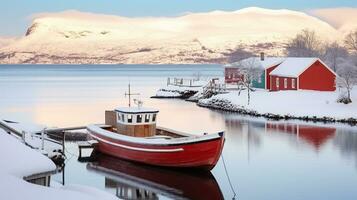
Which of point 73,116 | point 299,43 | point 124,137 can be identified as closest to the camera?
point 124,137

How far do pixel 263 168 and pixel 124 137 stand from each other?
8.36m

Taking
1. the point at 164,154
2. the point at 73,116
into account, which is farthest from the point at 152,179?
the point at 73,116

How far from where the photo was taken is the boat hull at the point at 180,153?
95.0 feet

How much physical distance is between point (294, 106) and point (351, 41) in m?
80.2

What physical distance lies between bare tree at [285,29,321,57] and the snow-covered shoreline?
58.2 metres

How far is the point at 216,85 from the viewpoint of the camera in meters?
81.2

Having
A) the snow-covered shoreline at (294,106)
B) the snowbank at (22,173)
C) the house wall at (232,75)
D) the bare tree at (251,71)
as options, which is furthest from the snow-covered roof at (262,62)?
the snowbank at (22,173)

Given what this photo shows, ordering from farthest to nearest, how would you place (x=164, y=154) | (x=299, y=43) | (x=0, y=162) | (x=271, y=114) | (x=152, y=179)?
(x=299, y=43) → (x=271, y=114) → (x=164, y=154) → (x=152, y=179) → (x=0, y=162)

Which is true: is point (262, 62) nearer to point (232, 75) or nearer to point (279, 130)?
point (232, 75)

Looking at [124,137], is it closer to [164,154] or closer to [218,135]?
[164,154]

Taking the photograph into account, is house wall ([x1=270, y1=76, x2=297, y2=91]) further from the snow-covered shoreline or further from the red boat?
the red boat

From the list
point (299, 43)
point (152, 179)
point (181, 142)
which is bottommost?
point (152, 179)

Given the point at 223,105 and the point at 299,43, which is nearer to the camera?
the point at 223,105

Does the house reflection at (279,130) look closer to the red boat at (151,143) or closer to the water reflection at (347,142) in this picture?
the water reflection at (347,142)
